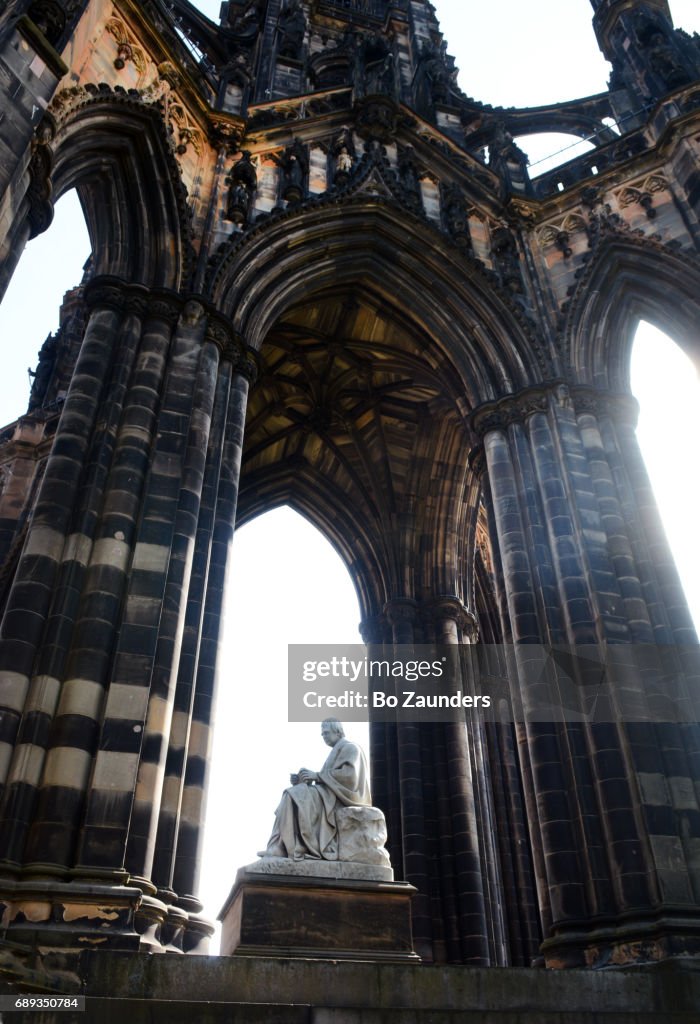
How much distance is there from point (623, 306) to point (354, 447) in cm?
752

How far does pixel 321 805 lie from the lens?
27.3 ft

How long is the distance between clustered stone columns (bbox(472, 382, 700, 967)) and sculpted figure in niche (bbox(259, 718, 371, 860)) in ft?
7.75

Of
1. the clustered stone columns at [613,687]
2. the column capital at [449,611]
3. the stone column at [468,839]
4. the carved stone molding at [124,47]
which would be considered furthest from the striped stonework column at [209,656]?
the column capital at [449,611]

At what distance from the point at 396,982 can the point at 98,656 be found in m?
3.86

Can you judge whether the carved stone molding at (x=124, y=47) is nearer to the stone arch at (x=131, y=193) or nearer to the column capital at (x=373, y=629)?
the stone arch at (x=131, y=193)

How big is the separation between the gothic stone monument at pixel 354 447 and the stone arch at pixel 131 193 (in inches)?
2.2

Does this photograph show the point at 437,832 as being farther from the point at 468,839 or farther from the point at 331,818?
the point at 331,818

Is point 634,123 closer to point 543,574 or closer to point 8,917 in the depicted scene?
point 543,574

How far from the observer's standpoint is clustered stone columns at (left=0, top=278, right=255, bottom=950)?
692 cm

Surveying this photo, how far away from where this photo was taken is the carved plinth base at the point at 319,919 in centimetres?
715

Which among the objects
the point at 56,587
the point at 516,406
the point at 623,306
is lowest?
the point at 56,587

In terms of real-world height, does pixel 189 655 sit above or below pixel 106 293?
below

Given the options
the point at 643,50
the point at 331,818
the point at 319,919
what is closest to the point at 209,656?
the point at 331,818

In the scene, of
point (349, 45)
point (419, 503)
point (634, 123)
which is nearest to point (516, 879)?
point (419, 503)
